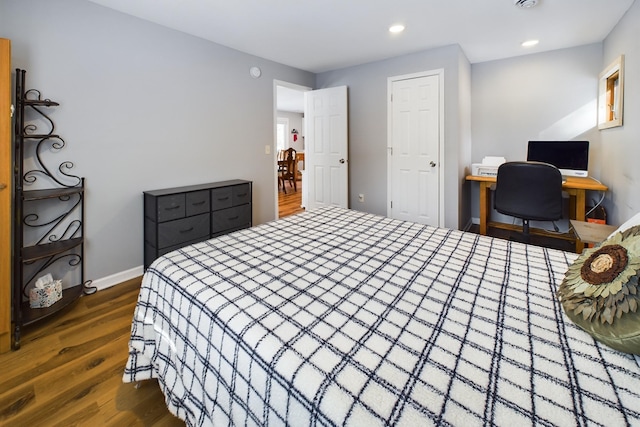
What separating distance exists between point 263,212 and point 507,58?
12.2 ft

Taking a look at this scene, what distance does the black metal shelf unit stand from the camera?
76.9 inches

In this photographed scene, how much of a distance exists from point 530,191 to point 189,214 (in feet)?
10.7

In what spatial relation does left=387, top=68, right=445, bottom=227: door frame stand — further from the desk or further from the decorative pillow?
the decorative pillow

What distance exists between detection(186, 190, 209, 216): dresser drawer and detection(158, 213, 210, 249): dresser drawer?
0.17 ft

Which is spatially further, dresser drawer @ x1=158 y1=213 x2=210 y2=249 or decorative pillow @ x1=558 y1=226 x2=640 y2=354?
dresser drawer @ x1=158 y1=213 x2=210 y2=249

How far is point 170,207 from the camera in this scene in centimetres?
278

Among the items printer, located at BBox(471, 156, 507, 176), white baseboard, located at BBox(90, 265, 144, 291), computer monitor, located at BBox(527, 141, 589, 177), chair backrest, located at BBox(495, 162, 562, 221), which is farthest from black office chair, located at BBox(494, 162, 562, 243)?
white baseboard, located at BBox(90, 265, 144, 291)

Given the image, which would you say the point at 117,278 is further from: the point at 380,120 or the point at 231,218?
the point at 380,120

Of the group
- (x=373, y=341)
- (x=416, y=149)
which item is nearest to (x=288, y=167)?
(x=416, y=149)

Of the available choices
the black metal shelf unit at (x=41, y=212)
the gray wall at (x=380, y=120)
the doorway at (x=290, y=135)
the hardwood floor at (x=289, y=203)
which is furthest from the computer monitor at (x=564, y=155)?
the black metal shelf unit at (x=41, y=212)

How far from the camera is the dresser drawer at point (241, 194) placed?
3.34m

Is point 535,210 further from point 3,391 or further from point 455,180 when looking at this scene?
point 3,391

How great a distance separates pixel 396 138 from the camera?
4.04 meters

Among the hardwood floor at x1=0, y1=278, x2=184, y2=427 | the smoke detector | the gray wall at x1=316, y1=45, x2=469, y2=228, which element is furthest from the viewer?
the gray wall at x1=316, y1=45, x2=469, y2=228
